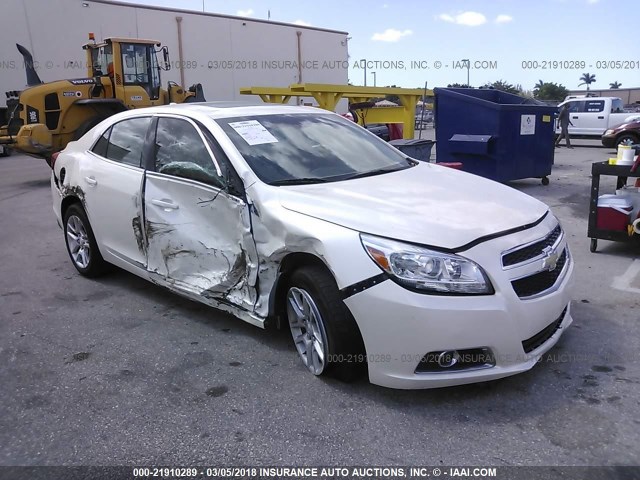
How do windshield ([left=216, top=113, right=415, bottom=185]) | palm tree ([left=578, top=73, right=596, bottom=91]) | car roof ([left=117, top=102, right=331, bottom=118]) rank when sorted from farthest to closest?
palm tree ([left=578, top=73, right=596, bottom=91]) → car roof ([left=117, top=102, right=331, bottom=118]) → windshield ([left=216, top=113, right=415, bottom=185])

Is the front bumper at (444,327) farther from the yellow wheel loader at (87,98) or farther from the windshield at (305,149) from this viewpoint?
the yellow wheel loader at (87,98)

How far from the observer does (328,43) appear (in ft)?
101

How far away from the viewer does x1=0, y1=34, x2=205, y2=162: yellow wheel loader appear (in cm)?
1266

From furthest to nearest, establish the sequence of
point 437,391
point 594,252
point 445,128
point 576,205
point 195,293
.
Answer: point 445,128, point 576,205, point 594,252, point 195,293, point 437,391

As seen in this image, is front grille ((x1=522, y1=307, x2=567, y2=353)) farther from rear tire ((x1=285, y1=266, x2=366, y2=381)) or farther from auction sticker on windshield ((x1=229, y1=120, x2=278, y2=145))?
auction sticker on windshield ((x1=229, y1=120, x2=278, y2=145))

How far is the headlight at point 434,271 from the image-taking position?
9.00ft

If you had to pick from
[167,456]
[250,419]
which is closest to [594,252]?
[250,419]

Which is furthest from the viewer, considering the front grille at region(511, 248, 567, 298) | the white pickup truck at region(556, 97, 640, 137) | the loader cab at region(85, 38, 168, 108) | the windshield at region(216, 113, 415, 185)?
the white pickup truck at region(556, 97, 640, 137)

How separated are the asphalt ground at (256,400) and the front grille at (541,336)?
263mm

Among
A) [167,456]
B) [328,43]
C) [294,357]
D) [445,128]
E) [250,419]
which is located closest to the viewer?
[167,456]

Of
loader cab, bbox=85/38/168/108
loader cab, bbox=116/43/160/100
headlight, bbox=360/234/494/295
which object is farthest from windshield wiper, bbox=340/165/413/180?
loader cab, bbox=116/43/160/100

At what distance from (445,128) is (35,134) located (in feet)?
28.8

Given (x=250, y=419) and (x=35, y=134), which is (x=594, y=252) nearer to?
(x=250, y=419)

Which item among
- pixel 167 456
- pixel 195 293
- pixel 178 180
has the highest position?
pixel 178 180
